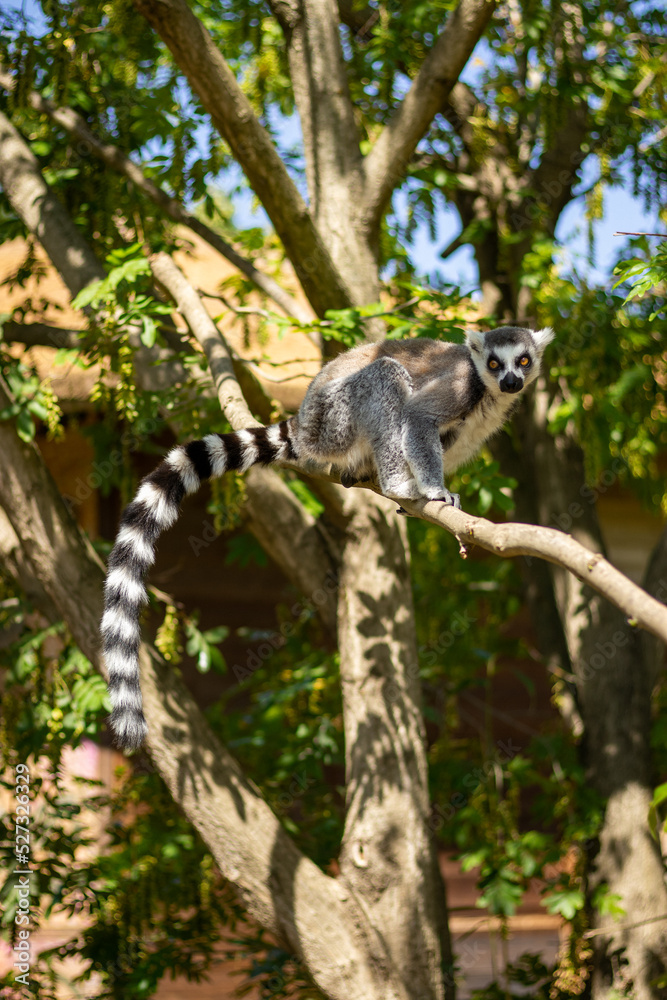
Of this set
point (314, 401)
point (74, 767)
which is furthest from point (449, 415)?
point (74, 767)

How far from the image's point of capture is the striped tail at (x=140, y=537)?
91.0 inches

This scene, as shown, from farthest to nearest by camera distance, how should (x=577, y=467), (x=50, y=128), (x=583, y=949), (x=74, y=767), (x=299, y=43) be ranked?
(x=74, y=767) → (x=577, y=467) → (x=50, y=128) → (x=299, y=43) → (x=583, y=949)

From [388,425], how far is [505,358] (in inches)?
20.1

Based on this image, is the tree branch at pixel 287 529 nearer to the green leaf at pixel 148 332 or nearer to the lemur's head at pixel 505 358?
the green leaf at pixel 148 332

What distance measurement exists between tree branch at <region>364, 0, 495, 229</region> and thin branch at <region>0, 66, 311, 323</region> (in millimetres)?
689

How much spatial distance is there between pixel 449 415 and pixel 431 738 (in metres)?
4.53

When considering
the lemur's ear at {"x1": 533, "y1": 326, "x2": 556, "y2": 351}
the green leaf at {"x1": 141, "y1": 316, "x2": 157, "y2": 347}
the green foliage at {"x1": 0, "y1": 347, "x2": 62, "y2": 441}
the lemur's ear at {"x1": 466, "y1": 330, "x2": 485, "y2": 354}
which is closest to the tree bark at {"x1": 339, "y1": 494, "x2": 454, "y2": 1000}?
the lemur's ear at {"x1": 466, "y1": 330, "x2": 485, "y2": 354}

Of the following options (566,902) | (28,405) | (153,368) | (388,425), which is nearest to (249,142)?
(153,368)

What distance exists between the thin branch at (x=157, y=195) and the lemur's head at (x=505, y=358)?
79cm

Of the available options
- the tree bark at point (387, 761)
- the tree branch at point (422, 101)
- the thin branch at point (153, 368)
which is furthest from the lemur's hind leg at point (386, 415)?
the tree branch at point (422, 101)

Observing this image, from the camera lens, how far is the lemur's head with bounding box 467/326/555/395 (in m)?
3.36

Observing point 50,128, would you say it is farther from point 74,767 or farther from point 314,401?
point 74,767

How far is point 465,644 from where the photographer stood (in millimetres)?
5000

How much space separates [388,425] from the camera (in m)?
3.46
